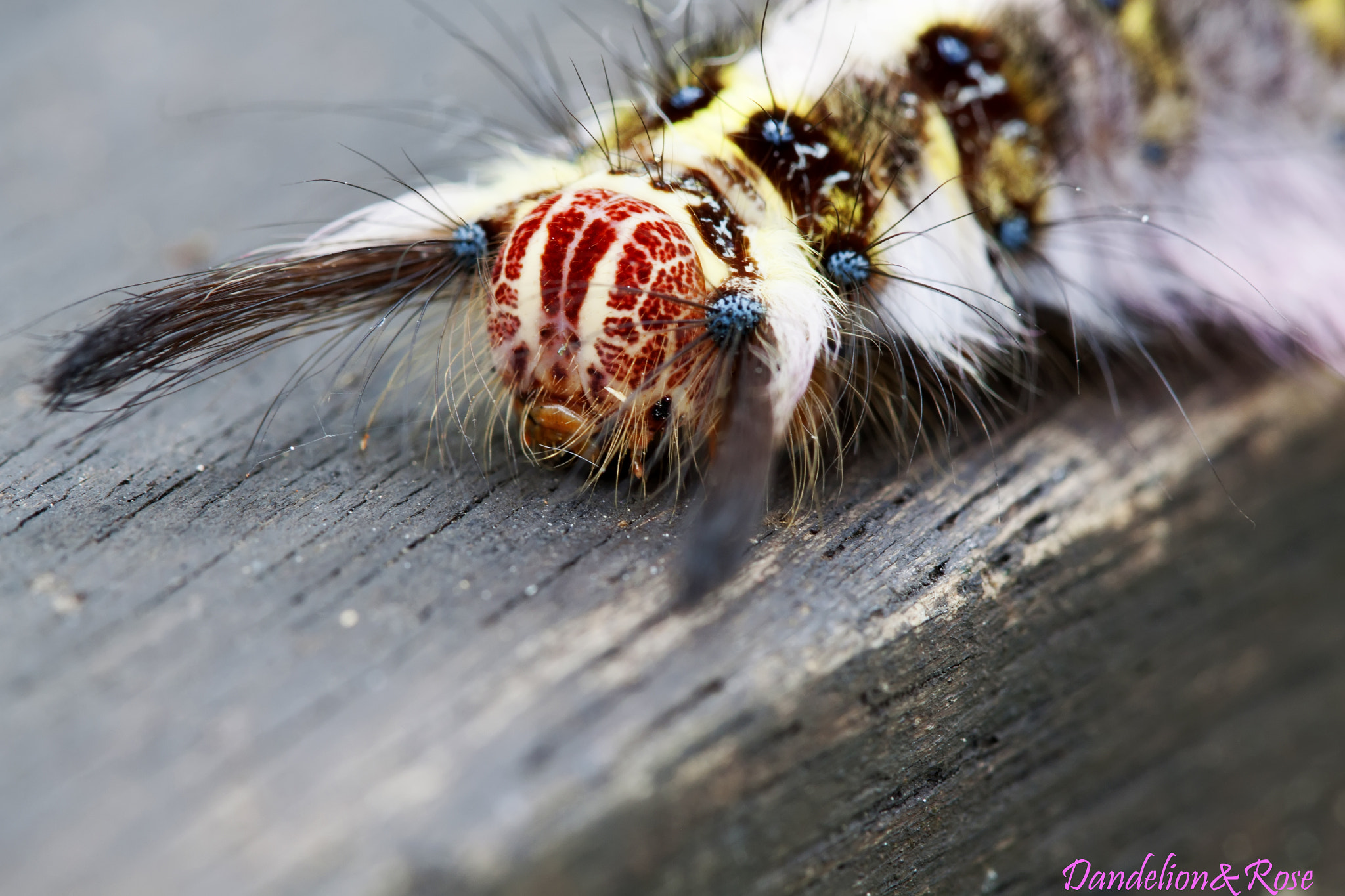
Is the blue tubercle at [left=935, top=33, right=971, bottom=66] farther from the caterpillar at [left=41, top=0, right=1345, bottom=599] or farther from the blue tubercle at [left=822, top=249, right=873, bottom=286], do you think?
the blue tubercle at [left=822, top=249, right=873, bottom=286]

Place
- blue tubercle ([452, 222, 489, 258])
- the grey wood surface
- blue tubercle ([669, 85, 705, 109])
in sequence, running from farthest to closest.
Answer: blue tubercle ([669, 85, 705, 109]) < blue tubercle ([452, 222, 489, 258]) < the grey wood surface

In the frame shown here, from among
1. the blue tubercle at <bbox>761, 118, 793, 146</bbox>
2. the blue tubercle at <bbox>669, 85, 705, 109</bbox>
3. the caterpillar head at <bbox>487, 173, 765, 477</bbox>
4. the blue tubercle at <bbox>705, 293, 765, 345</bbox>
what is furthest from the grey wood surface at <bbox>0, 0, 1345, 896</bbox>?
the blue tubercle at <bbox>669, 85, 705, 109</bbox>

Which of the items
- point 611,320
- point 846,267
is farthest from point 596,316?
→ point 846,267

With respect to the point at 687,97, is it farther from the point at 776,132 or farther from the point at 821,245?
the point at 821,245

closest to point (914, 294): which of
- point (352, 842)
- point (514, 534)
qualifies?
point (514, 534)

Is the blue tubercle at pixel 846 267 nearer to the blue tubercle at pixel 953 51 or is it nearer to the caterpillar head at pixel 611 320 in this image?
the caterpillar head at pixel 611 320

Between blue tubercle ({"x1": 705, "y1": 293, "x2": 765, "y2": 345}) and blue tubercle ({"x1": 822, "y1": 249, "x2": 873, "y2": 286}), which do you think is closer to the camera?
blue tubercle ({"x1": 705, "y1": 293, "x2": 765, "y2": 345})

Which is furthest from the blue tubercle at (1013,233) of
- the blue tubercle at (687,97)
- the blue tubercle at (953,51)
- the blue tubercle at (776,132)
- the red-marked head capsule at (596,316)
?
the red-marked head capsule at (596,316)
